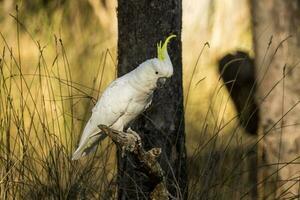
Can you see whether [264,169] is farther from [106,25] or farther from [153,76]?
[153,76]

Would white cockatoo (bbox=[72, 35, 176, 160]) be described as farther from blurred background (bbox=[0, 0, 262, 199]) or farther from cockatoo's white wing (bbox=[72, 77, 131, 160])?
blurred background (bbox=[0, 0, 262, 199])

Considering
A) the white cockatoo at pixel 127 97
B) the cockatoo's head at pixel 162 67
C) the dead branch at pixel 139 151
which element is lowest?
the dead branch at pixel 139 151

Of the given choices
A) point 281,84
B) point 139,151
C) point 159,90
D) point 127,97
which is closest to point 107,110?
point 127,97

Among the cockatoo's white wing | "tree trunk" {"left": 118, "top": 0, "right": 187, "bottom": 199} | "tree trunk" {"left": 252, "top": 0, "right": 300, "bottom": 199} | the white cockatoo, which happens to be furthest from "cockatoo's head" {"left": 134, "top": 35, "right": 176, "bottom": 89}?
"tree trunk" {"left": 252, "top": 0, "right": 300, "bottom": 199}

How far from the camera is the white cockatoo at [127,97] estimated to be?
3301 millimetres

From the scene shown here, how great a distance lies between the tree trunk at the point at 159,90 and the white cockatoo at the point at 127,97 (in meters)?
0.73

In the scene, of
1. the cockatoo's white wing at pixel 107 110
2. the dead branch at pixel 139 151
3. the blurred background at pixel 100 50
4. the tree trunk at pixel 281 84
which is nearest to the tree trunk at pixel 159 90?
the cockatoo's white wing at pixel 107 110

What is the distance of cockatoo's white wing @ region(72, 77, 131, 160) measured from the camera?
3.51 metres

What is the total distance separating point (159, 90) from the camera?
4.52 metres

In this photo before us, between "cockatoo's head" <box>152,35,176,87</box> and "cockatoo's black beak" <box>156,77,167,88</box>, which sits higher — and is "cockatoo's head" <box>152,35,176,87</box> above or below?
above

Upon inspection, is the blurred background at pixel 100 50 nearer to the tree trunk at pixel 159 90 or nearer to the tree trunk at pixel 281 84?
the tree trunk at pixel 281 84

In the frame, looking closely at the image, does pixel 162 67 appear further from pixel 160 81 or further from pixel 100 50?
pixel 100 50

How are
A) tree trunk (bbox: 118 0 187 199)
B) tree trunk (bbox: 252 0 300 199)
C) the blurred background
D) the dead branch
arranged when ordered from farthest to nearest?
1. the blurred background
2. tree trunk (bbox: 252 0 300 199)
3. tree trunk (bbox: 118 0 187 199)
4. the dead branch

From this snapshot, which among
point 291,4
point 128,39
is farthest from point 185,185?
point 291,4
